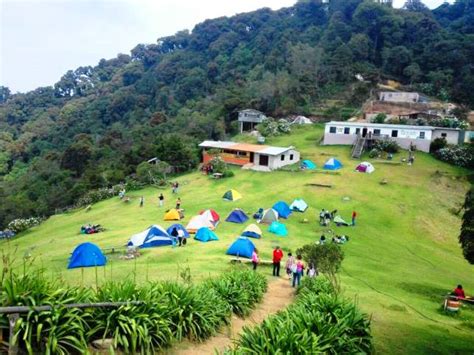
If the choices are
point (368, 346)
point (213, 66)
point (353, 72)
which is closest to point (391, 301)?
point (368, 346)

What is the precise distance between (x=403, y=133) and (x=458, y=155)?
741 cm

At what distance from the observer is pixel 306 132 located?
6975cm

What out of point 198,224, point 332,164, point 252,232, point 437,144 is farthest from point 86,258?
point 437,144

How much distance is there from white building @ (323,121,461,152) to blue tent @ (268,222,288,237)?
1204 inches

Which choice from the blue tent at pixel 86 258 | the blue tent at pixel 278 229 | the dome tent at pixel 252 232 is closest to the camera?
the blue tent at pixel 86 258

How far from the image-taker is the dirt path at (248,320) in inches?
387

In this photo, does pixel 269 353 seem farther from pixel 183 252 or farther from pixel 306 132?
pixel 306 132

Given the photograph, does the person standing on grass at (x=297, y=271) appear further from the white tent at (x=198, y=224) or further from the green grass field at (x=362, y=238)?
the white tent at (x=198, y=224)

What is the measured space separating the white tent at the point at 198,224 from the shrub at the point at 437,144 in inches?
1416

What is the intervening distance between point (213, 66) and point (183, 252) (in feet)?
334

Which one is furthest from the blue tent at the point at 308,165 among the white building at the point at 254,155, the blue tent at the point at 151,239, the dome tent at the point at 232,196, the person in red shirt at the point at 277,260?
the person in red shirt at the point at 277,260

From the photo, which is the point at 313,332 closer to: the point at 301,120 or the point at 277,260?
the point at 277,260

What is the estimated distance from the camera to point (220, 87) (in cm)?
11125

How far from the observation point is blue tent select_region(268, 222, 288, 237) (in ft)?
95.8
